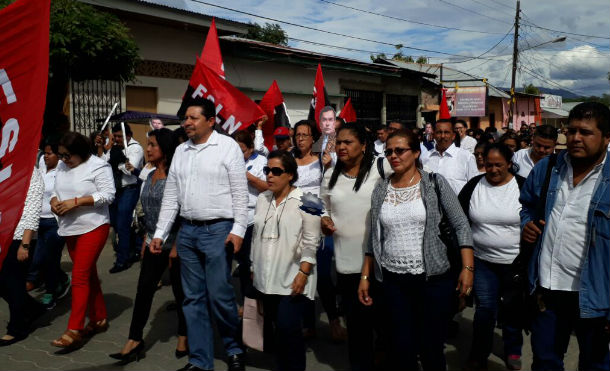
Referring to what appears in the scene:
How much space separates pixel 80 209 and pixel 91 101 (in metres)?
7.00

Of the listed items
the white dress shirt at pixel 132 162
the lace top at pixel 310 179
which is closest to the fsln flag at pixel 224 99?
the lace top at pixel 310 179

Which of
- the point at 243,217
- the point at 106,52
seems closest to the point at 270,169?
the point at 243,217

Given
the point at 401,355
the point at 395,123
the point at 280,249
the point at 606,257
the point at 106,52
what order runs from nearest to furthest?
the point at 606,257 < the point at 401,355 < the point at 280,249 < the point at 395,123 < the point at 106,52

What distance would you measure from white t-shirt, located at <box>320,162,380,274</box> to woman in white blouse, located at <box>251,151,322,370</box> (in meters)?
0.23

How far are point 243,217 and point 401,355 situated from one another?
149 cm

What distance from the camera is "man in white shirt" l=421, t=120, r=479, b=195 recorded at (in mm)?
6031

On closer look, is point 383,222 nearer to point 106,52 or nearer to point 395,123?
point 395,123

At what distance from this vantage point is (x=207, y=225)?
4.09 metres

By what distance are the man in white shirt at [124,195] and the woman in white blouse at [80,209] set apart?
270cm

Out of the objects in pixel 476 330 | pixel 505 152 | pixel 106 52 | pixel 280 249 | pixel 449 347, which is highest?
pixel 106 52

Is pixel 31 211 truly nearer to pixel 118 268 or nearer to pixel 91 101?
pixel 118 268

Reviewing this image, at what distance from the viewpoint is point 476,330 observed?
13.9ft

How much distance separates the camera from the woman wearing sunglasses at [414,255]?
335cm

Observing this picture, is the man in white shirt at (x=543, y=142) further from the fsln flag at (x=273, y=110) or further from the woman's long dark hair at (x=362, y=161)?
the fsln flag at (x=273, y=110)
